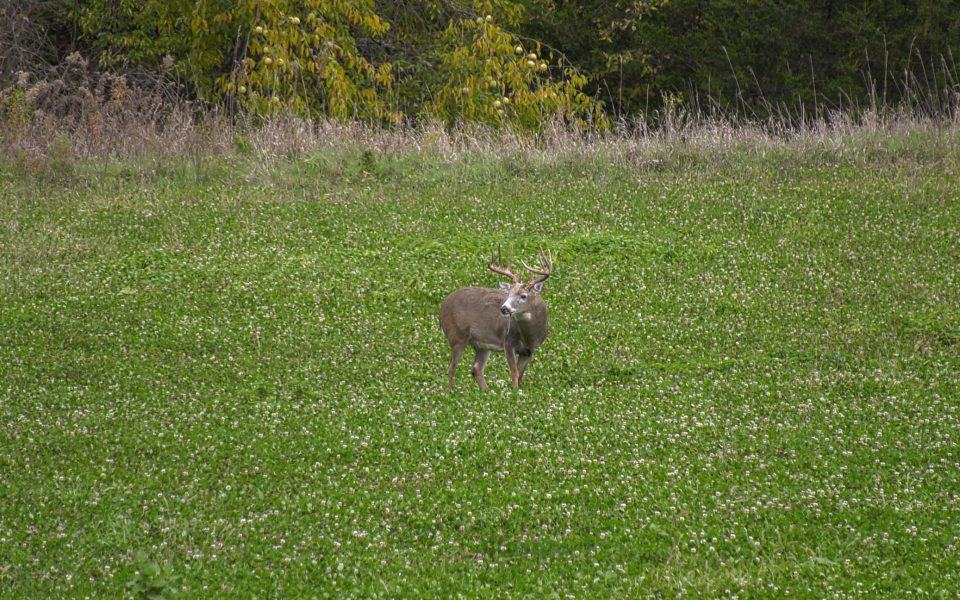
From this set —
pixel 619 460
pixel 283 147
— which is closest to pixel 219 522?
pixel 619 460

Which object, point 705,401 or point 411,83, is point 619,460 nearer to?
point 705,401

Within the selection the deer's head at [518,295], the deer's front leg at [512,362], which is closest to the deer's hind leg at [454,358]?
the deer's front leg at [512,362]

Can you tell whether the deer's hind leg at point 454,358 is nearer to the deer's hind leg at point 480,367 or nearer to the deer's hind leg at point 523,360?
the deer's hind leg at point 480,367

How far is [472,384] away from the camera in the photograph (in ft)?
39.8

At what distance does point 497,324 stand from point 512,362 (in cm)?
44

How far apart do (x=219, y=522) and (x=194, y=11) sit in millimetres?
18458

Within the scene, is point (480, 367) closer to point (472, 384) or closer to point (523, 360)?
point (472, 384)

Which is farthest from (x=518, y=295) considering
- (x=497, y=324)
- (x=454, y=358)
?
(x=454, y=358)

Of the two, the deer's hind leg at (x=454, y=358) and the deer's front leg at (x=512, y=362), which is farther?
the deer's hind leg at (x=454, y=358)

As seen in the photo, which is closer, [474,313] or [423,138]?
[474,313]

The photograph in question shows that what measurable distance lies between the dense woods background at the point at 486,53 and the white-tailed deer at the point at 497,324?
1251 cm

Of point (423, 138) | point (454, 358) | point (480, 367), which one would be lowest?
point (480, 367)

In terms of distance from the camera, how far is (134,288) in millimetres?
15523

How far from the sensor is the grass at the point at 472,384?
822 centimetres
